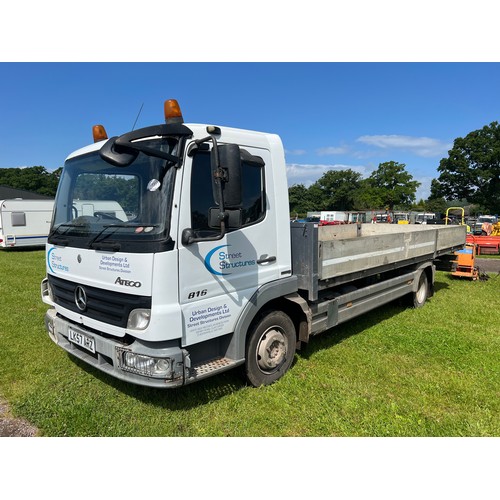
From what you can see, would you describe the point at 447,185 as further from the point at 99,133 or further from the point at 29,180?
the point at 29,180

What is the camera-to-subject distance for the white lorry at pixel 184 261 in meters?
2.81

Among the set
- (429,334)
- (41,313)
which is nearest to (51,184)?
(41,313)

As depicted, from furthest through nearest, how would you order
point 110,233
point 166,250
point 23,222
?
point 23,222 → point 110,233 → point 166,250

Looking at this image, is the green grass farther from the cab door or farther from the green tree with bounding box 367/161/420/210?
the green tree with bounding box 367/161/420/210

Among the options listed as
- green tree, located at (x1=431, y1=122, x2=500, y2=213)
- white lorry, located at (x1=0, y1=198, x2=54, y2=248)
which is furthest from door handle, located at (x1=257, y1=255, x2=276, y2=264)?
green tree, located at (x1=431, y1=122, x2=500, y2=213)

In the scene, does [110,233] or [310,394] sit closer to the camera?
[110,233]

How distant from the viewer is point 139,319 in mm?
2869

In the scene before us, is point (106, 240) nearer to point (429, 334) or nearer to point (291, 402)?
point (291, 402)

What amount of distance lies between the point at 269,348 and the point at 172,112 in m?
2.46

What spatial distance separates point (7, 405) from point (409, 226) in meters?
8.52

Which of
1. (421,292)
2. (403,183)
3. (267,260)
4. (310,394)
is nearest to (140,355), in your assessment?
(267,260)

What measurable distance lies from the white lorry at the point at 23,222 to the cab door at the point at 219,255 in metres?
17.1

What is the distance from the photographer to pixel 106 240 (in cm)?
303

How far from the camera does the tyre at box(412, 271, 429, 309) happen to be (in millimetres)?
6828
